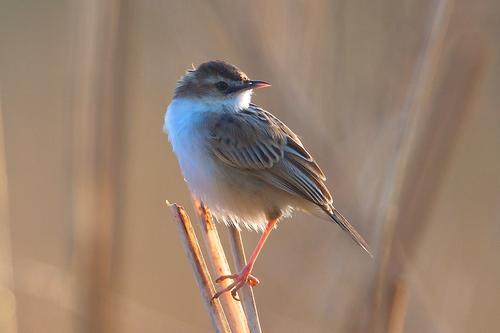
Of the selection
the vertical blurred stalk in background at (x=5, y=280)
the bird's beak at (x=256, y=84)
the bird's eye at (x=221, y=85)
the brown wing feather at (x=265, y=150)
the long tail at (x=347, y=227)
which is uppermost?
the bird's beak at (x=256, y=84)

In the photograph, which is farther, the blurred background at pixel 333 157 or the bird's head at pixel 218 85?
the bird's head at pixel 218 85

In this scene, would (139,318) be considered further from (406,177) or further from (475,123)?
(475,123)

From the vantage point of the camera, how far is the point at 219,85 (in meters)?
3.89

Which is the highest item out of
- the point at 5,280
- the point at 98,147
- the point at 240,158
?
the point at 98,147

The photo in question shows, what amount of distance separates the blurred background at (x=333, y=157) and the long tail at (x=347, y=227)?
0.06 m

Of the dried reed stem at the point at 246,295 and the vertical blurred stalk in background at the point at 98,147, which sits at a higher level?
the vertical blurred stalk in background at the point at 98,147

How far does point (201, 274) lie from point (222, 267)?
302 millimetres

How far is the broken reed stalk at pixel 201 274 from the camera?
2.62 metres

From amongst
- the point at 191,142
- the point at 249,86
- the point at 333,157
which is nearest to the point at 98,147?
the point at 191,142

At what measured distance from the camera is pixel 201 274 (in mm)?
2727

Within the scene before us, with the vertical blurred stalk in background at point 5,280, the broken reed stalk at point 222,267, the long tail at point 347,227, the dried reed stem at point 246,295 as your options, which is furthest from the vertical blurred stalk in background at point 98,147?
the long tail at point 347,227

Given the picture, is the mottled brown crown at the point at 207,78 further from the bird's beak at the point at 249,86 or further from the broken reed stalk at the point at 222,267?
the broken reed stalk at the point at 222,267

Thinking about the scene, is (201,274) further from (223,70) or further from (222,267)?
(223,70)

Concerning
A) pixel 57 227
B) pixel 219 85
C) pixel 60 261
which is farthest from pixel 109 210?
pixel 57 227
